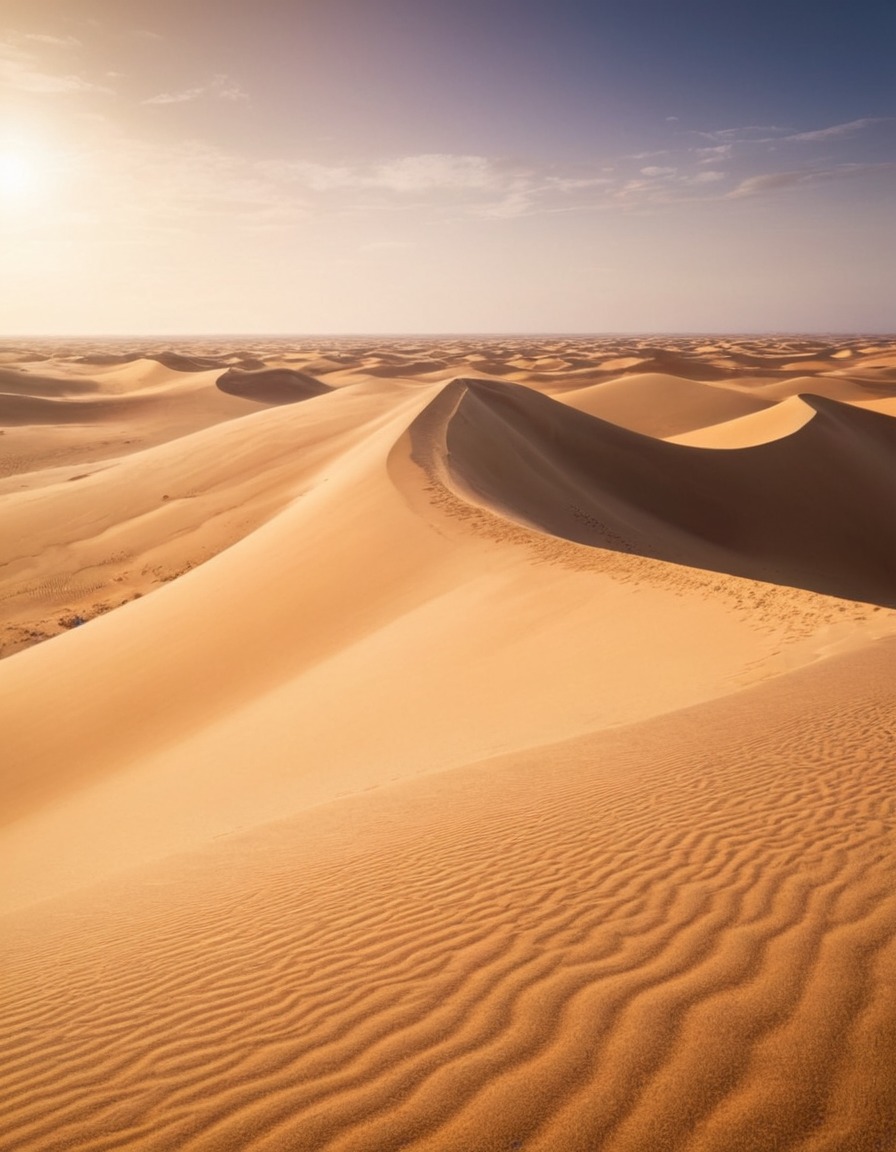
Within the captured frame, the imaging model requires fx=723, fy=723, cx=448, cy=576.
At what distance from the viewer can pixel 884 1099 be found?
7.27 ft

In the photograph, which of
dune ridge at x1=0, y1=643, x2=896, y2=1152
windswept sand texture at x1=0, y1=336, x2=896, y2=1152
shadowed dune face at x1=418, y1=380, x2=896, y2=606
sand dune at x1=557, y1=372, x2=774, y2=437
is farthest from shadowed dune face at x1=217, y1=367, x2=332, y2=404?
dune ridge at x1=0, y1=643, x2=896, y2=1152

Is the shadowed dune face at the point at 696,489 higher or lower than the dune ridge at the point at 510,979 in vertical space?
higher

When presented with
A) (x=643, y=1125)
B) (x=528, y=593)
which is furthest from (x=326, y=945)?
(x=528, y=593)

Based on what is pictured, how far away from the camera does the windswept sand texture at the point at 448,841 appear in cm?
245

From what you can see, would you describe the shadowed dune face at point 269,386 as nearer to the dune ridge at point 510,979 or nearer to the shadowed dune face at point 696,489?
the shadowed dune face at point 696,489

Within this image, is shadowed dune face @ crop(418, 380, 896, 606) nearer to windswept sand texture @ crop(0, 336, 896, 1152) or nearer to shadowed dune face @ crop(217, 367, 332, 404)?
windswept sand texture @ crop(0, 336, 896, 1152)

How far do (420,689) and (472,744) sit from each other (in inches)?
71.3

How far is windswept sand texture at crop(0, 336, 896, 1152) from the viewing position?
2445mm

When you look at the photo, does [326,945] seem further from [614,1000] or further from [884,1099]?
[884,1099]

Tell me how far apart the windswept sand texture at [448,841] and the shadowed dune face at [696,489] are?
380mm

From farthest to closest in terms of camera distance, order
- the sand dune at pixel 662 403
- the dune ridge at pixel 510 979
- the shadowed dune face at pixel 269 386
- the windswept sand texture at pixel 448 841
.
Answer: the shadowed dune face at pixel 269 386
the sand dune at pixel 662 403
the windswept sand texture at pixel 448 841
the dune ridge at pixel 510 979

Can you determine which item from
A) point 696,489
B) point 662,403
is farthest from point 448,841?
point 662,403

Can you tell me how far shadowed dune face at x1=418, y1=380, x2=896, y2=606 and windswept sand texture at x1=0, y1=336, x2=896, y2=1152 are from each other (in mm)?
380

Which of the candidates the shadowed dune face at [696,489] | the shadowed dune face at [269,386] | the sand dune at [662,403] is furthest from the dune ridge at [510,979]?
the shadowed dune face at [269,386]
